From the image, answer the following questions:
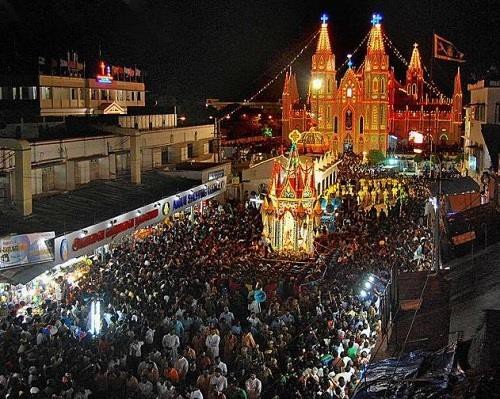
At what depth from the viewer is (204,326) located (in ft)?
46.8

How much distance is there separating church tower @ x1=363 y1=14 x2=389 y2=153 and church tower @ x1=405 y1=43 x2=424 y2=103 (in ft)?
52.3

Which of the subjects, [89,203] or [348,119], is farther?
[348,119]

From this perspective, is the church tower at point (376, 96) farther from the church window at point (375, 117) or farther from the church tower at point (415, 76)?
the church tower at point (415, 76)

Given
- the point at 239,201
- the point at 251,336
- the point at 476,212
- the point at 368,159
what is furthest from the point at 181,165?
the point at 368,159

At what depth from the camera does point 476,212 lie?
18.6 m

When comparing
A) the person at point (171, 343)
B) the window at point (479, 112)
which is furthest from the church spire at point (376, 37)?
the person at point (171, 343)

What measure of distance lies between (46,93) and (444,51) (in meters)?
21.4

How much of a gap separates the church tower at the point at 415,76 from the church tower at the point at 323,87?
57.8 ft

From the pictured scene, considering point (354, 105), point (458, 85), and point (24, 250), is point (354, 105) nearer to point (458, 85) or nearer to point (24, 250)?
point (458, 85)

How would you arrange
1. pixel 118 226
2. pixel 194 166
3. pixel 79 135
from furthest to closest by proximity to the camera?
pixel 194 166, pixel 79 135, pixel 118 226

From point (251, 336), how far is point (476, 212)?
8.24 meters

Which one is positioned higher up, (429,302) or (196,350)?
(429,302)

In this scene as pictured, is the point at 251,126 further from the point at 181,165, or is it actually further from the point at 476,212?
the point at 476,212

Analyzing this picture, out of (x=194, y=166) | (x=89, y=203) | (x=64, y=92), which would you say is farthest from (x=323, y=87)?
(x=89, y=203)
